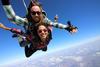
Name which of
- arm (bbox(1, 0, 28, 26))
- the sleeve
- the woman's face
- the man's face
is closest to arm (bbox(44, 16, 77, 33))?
the sleeve

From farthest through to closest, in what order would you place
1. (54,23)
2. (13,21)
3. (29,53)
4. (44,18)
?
(29,53) → (54,23) → (44,18) → (13,21)

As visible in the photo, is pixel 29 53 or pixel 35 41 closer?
pixel 35 41

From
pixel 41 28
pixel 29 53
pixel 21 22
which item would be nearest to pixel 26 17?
pixel 21 22

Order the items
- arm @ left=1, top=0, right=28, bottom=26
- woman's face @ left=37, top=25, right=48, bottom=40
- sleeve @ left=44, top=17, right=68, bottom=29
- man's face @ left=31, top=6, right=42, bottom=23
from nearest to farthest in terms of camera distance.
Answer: arm @ left=1, top=0, right=28, bottom=26 < man's face @ left=31, top=6, right=42, bottom=23 < woman's face @ left=37, top=25, right=48, bottom=40 < sleeve @ left=44, top=17, right=68, bottom=29

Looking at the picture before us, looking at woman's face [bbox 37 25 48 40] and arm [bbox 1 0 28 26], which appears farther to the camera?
woman's face [bbox 37 25 48 40]

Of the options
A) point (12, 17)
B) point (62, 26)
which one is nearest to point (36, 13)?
point (12, 17)

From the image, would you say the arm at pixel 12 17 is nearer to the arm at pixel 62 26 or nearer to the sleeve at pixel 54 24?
the sleeve at pixel 54 24

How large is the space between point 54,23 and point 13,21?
5.98 feet

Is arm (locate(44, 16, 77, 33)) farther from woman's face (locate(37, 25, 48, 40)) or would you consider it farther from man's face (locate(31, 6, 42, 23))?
man's face (locate(31, 6, 42, 23))

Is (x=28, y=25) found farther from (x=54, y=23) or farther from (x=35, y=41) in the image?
(x=54, y=23)

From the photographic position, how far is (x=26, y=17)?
17.9ft

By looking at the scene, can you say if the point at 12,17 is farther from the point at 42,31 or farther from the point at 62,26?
the point at 62,26

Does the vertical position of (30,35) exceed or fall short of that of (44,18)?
it falls short

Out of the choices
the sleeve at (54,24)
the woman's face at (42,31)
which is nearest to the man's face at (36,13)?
the woman's face at (42,31)
